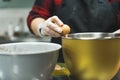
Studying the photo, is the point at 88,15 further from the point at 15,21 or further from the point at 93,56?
the point at 15,21

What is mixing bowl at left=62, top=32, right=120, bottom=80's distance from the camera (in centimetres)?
55

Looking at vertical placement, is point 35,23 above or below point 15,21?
above

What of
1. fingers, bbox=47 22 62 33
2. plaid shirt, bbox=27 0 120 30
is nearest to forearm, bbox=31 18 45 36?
plaid shirt, bbox=27 0 120 30

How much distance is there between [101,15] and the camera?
1104 millimetres

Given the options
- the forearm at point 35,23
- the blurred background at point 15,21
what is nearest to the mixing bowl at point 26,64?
the forearm at point 35,23

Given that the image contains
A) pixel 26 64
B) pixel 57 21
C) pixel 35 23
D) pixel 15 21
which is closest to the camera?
pixel 26 64

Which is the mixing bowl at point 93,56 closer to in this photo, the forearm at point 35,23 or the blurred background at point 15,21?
the forearm at point 35,23

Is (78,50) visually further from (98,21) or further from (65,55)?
(98,21)

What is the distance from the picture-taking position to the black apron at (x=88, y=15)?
110 centimetres

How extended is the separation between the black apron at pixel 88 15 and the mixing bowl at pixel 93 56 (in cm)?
51

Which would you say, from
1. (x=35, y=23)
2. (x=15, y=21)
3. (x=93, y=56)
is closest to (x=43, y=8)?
(x=35, y=23)

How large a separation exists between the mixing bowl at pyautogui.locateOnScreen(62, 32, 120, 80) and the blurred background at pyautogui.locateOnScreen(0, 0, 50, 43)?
5.27ft

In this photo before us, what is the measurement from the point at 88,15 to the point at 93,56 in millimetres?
562

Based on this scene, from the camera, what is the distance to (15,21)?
7.66ft
